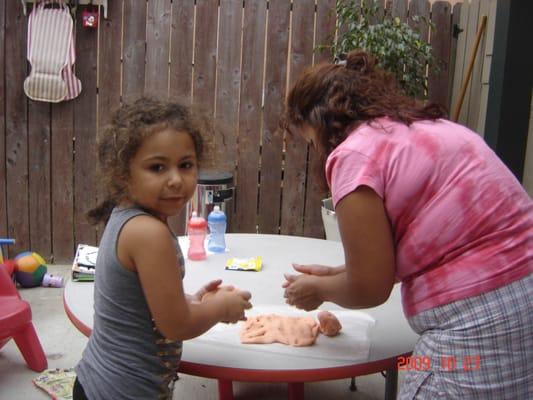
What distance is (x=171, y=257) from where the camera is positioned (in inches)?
44.4

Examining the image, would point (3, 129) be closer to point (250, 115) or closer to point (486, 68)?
point (250, 115)

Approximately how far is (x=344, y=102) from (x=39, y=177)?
12.2ft

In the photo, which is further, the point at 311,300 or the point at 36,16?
the point at 36,16

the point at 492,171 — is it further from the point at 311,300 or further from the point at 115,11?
the point at 115,11

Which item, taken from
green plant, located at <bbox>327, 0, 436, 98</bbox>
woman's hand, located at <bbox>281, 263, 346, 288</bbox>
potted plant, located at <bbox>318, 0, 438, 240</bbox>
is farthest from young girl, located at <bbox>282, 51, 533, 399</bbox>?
green plant, located at <bbox>327, 0, 436, 98</bbox>

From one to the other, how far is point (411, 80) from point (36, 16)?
288cm

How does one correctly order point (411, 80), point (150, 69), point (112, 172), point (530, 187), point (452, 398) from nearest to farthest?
point (452, 398)
point (112, 172)
point (530, 187)
point (411, 80)
point (150, 69)

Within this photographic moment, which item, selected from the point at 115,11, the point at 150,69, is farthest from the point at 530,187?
the point at 115,11

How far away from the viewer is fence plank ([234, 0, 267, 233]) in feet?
14.1

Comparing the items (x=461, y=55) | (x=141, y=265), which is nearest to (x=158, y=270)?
(x=141, y=265)

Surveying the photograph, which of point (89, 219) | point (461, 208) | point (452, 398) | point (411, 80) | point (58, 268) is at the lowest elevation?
point (58, 268)

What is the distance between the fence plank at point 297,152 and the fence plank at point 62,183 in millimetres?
1761

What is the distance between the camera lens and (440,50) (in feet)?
14.8

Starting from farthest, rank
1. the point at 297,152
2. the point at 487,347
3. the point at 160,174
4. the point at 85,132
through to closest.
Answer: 1. the point at 297,152
2. the point at 85,132
3. the point at 160,174
4. the point at 487,347
